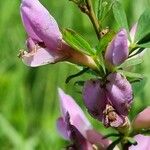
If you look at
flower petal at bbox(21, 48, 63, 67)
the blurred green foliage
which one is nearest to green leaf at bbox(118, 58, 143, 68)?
flower petal at bbox(21, 48, 63, 67)

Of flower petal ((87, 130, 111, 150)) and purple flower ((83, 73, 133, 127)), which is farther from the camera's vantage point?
flower petal ((87, 130, 111, 150))

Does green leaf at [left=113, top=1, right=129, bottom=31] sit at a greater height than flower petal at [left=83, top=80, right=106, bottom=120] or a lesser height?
greater

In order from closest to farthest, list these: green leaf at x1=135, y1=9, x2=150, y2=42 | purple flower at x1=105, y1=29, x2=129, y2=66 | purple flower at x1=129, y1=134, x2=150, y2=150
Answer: purple flower at x1=105, y1=29, x2=129, y2=66 < green leaf at x1=135, y1=9, x2=150, y2=42 < purple flower at x1=129, y1=134, x2=150, y2=150

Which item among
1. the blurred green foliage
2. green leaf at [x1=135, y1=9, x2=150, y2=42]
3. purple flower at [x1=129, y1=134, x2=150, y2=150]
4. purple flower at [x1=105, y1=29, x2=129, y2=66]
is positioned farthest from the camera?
the blurred green foliage

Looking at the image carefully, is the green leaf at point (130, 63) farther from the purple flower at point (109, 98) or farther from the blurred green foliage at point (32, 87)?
the blurred green foliage at point (32, 87)

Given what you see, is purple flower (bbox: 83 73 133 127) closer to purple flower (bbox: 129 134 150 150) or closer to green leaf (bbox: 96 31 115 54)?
green leaf (bbox: 96 31 115 54)

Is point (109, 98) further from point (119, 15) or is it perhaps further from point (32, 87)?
point (32, 87)

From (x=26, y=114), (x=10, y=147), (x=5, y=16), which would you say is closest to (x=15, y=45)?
(x=5, y=16)

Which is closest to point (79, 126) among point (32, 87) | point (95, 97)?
point (95, 97)
